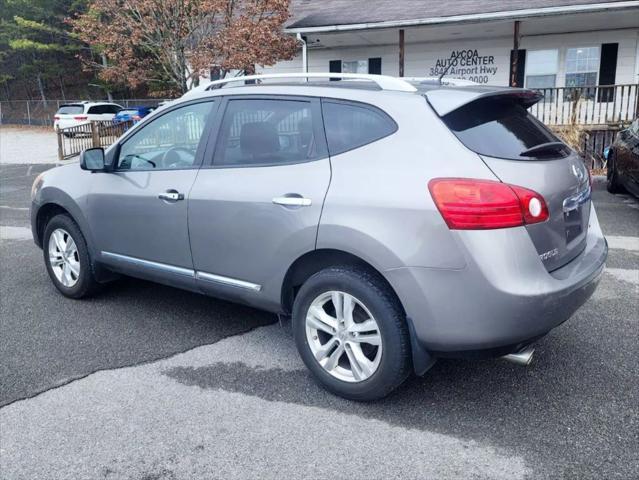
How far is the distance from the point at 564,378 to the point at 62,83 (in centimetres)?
4671

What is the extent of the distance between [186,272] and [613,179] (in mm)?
8379

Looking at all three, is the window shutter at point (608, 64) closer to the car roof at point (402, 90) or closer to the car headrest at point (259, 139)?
the car roof at point (402, 90)

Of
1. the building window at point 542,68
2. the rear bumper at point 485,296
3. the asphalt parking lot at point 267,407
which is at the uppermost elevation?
the building window at point 542,68

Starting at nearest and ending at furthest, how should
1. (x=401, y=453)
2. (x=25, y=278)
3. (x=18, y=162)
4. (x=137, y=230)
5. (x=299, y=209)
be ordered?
(x=401, y=453) < (x=299, y=209) < (x=137, y=230) < (x=25, y=278) < (x=18, y=162)

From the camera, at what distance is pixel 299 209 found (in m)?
3.38

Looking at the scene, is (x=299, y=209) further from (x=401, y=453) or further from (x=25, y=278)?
(x=25, y=278)

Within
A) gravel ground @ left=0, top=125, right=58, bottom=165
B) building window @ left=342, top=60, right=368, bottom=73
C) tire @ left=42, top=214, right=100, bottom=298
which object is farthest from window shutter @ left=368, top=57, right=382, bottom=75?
tire @ left=42, top=214, right=100, bottom=298

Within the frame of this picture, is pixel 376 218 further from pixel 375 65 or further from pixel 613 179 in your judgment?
pixel 375 65

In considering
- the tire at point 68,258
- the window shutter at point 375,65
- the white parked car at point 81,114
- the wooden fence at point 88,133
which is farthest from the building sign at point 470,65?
the white parked car at point 81,114

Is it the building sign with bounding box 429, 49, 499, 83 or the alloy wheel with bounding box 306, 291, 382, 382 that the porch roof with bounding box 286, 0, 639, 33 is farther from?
the alloy wheel with bounding box 306, 291, 382, 382

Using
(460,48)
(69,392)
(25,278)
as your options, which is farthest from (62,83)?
(69,392)

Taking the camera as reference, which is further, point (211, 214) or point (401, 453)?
point (211, 214)

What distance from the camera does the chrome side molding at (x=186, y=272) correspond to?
377cm

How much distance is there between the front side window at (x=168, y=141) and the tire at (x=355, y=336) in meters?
1.39
